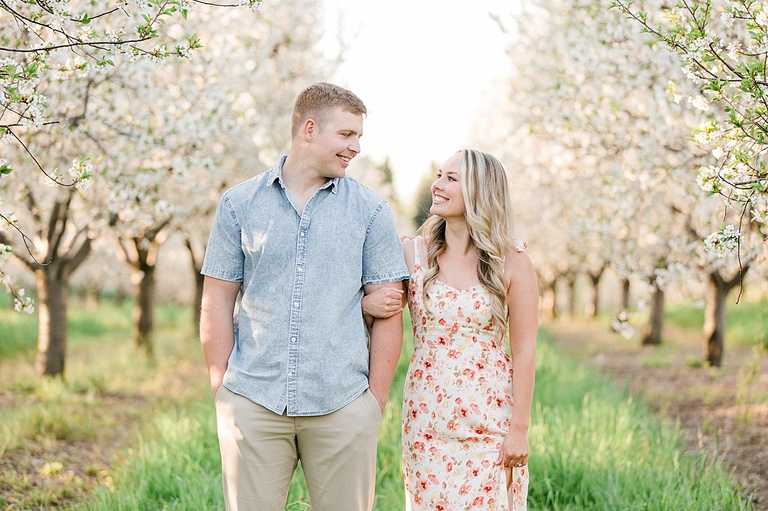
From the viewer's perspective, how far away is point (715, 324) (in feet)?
36.1

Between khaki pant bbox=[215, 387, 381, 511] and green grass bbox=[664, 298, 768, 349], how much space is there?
9.08 metres

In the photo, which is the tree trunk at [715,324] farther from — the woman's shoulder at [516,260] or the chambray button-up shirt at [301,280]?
the chambray button-up shirt at [301,280]

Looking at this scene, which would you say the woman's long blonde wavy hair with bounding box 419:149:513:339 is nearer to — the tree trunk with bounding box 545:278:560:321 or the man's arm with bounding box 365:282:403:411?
the man's arm with bounding box 365:282:403:411

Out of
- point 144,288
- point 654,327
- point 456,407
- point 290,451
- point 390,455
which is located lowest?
point 390,455

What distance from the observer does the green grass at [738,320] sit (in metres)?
13.9

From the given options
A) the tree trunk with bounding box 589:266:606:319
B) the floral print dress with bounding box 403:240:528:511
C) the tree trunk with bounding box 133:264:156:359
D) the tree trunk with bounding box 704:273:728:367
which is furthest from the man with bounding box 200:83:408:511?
the tree trunk with bounding box 589:266:606:319

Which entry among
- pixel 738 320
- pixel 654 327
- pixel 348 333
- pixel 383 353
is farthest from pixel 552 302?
Result: pixel 348 333

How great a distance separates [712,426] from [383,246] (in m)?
5.47

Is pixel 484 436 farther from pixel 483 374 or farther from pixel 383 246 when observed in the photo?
pixel 383 246

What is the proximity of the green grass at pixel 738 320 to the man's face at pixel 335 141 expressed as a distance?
910cm

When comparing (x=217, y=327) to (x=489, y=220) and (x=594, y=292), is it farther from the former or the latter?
(x=594, y=292)

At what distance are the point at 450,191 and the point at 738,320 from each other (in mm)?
15112

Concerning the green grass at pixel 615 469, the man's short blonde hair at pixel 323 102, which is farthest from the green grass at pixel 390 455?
the man's short blonde hair at pixel 323 102

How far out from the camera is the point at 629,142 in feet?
25.7
